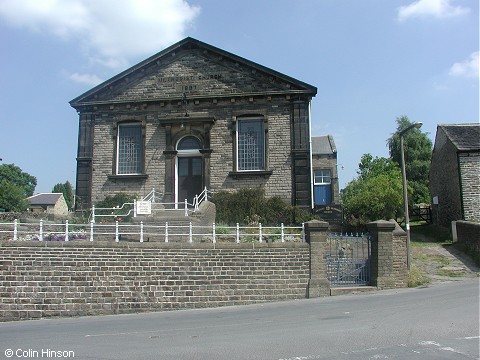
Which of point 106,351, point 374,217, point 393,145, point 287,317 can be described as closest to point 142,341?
point 106,351

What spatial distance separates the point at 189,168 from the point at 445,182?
16009 mm

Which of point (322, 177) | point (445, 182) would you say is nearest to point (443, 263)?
point (445, 182)

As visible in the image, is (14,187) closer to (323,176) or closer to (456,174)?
(323,176)

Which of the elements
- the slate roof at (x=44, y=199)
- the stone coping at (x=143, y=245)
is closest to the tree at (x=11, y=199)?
the slate roof at (x=44, y=199)

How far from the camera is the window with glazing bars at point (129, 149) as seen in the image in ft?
79.1

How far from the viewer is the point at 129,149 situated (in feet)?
79.6

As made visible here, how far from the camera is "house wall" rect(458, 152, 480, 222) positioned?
2423 centimetres

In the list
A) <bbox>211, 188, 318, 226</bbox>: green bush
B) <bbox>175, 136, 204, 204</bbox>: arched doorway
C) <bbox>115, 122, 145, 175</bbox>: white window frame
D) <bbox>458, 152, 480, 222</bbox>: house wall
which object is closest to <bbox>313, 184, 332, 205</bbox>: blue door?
<bbox>458, 152, 480, 222</bbox>: house wall

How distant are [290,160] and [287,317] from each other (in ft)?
43.4

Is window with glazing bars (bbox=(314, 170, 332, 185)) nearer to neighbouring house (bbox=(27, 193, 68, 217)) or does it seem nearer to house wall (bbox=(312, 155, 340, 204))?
house wall (bbox=(312, 155, 340, 204))

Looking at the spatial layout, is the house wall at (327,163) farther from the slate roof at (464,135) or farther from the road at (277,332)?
the road at (277,332)

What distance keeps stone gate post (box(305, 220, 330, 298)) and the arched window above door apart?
430 inches

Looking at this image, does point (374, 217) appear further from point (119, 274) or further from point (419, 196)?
point (419, 196)

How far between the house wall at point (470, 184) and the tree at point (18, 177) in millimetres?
77422
